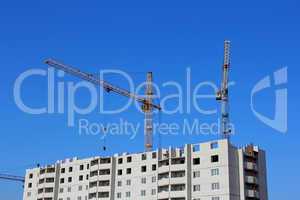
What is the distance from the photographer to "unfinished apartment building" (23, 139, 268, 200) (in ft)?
387

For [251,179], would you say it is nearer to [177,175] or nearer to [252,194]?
[252,194]

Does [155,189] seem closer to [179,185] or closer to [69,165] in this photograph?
[179,185]

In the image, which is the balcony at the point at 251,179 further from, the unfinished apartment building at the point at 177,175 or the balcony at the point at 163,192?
the balcony at the point at 163,192

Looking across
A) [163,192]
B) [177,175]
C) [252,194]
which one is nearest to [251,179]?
[252,194]

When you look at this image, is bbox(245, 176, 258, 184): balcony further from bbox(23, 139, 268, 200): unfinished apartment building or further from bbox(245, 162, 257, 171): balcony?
bbox(245, 162, 257, 171): balcony

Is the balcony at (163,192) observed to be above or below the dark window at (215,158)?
below

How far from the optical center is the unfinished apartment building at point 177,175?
387 ft

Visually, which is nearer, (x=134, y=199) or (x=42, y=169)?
(x=134, y=199)

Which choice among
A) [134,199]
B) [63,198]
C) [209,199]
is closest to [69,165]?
[63,198]

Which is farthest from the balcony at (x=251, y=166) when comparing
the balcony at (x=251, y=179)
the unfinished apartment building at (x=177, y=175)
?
the balcony at (x=251, y=179)

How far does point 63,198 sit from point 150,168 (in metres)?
41.0

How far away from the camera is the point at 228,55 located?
487 ft

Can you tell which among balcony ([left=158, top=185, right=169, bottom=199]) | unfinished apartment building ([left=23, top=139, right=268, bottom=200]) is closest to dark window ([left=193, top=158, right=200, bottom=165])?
unfinished apartment building ([left=23, top=139, right=268, bottom=200])

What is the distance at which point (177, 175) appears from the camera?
124250 millimetres
